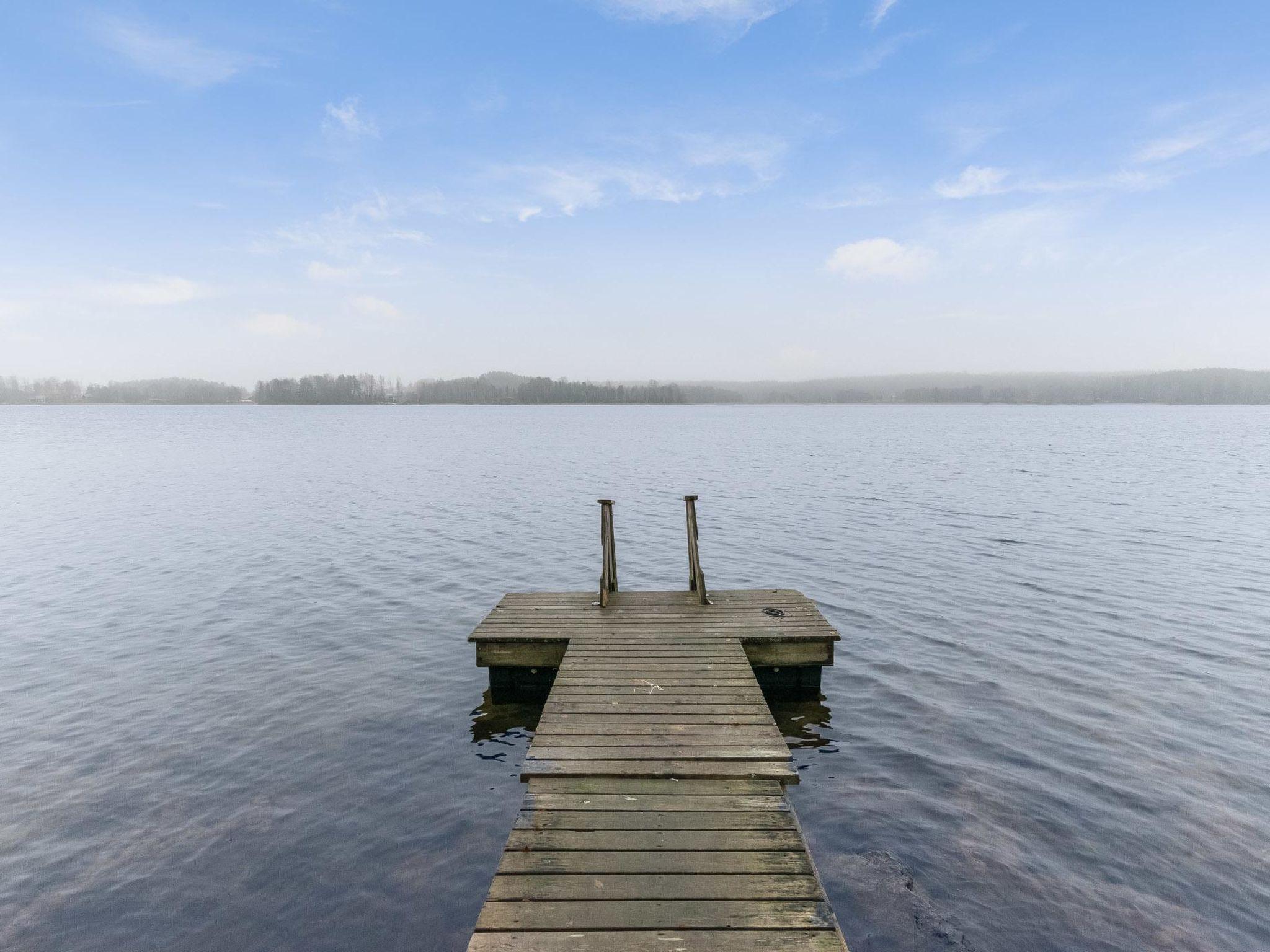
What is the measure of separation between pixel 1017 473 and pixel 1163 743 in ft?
136

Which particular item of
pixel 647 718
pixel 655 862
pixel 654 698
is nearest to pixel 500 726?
pixel 654 698

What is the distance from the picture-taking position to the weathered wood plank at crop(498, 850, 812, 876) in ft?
16.9

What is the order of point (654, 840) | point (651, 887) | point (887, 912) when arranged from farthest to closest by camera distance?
1. point (887, 912)
2. point (654, 840)
3. point (651, 887)

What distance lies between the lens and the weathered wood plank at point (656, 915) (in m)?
4.57

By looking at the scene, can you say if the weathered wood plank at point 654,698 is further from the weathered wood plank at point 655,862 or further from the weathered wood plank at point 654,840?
the weathered wood plank at point 655,862

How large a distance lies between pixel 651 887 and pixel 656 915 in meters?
0.30

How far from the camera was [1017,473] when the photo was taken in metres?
46.2

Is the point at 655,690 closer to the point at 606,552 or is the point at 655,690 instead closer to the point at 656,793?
the point at 656,793

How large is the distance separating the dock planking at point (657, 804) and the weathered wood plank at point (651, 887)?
13mm

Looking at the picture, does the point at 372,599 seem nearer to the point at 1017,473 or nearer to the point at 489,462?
the point at 489,462

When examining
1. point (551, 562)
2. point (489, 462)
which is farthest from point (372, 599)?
point (489, 462)

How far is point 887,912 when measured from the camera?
6.62 meters

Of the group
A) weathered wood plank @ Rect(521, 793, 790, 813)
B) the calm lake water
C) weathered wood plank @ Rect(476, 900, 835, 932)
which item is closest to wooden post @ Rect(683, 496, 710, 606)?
the calm lake water

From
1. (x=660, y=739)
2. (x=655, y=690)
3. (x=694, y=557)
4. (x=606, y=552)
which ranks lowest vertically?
(x=655, y=690)
